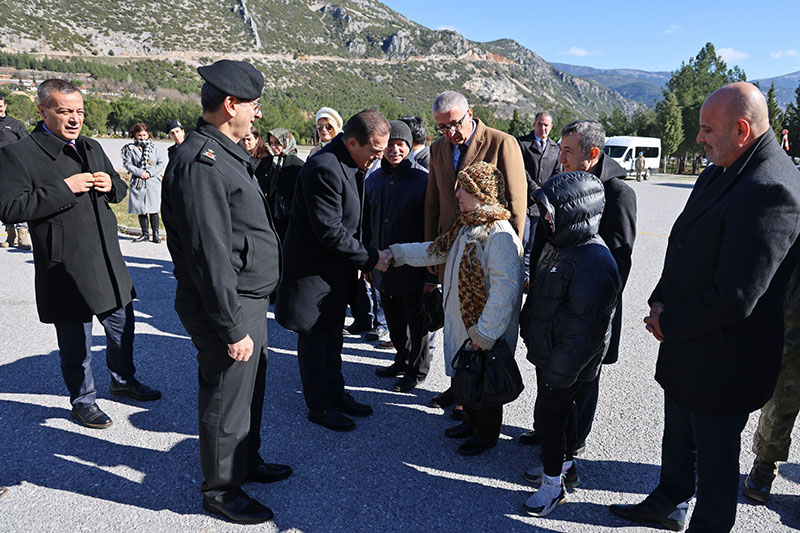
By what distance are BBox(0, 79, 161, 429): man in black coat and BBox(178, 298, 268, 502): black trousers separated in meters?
1.33

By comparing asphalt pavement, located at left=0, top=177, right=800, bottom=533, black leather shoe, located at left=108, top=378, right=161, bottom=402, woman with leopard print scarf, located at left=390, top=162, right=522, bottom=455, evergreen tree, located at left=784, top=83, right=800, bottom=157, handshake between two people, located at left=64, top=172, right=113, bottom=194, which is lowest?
asphalt pavement, located at left=0, top=177, right=800, bottom=533

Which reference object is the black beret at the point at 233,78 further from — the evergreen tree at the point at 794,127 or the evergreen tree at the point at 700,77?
the evergreen tree at the point at 700,77

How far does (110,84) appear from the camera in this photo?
92.6 m

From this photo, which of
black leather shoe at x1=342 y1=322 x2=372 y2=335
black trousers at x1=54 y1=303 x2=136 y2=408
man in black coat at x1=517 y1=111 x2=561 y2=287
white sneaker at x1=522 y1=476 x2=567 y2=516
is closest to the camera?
white sneaker at x1=522 y1=476 x2=567 y2=516

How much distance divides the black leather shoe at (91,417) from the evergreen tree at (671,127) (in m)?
47.6

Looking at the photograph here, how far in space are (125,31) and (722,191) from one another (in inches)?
5385

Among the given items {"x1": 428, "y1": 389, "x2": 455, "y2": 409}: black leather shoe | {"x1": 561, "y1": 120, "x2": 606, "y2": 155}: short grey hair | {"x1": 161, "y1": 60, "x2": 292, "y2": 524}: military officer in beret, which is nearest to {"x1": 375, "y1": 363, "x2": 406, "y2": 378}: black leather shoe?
{"x1": 428, "y1": 389, "x2": 455, "y2": 409}: black leather shoe

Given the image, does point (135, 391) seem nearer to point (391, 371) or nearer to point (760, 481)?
point (391, 371)

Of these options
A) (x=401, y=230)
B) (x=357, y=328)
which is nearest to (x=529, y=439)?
(x=401, y=230)

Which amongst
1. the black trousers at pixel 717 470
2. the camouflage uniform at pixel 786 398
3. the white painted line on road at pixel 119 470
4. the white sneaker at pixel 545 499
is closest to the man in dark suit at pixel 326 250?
the white painted line on road at pixel 119 470

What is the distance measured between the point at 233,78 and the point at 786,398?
10.9 ft

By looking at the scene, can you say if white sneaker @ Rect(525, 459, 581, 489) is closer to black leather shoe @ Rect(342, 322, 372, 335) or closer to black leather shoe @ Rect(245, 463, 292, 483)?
black leather shoe @ Rect(245, 463, 292, 483)

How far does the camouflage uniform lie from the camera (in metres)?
2.66

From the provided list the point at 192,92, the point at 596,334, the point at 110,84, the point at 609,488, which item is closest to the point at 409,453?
the point at 609,488
